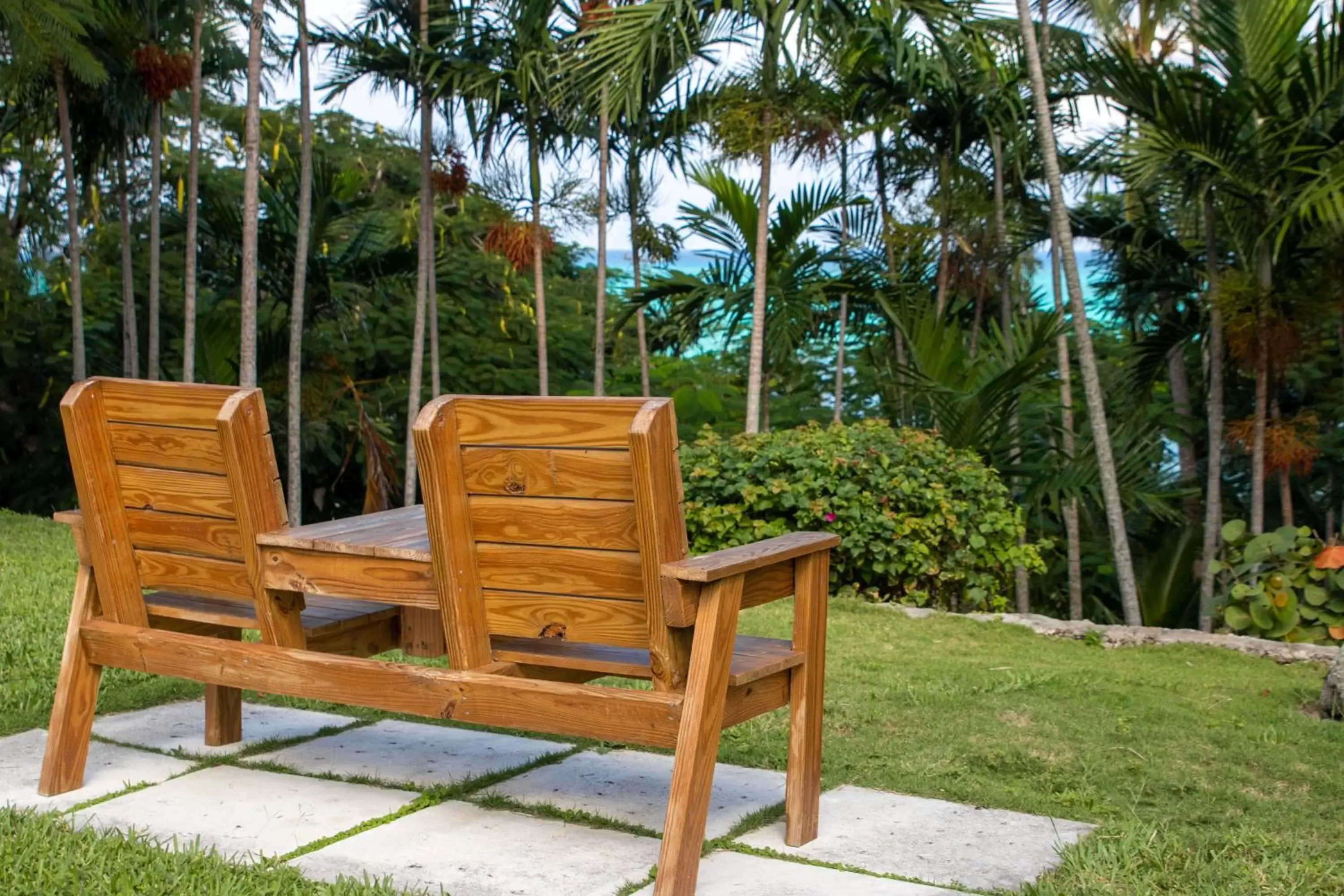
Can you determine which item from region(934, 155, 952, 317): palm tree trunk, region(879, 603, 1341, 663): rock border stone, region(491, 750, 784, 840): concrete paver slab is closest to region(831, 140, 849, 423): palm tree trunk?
region(934, 155, 952, 317): palm tree trunk

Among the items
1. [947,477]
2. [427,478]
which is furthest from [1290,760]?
[947,477]

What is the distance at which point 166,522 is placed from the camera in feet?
11.5

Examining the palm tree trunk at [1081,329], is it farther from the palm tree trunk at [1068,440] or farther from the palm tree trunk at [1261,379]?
the palm tree trunk at [1068,440]

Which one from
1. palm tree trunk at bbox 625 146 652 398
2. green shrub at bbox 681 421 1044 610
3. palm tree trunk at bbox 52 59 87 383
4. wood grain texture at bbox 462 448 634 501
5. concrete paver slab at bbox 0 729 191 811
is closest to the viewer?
wood grain texture at bbox 462 448 634 501

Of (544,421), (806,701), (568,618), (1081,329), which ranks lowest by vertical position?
(806,701)

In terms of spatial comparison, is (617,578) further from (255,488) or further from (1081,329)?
(1081,329)

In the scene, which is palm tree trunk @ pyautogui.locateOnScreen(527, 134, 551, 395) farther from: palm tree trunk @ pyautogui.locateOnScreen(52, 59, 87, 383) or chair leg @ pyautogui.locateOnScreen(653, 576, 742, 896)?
chair leg @ pyautogui.locateOnScreen(653, 576, 742, 896)

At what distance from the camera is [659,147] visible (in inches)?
507

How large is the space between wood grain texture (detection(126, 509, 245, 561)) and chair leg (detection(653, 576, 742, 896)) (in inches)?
49.2

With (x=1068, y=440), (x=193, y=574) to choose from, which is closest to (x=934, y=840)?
(x=193, y=574)

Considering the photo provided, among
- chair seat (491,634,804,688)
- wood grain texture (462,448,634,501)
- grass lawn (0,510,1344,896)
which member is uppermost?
wood grain texture (462,448,634,501)

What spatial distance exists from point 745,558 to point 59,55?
859cm

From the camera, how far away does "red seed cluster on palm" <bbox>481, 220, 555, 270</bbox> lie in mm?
12906

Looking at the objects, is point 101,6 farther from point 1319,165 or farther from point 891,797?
point 891,797
